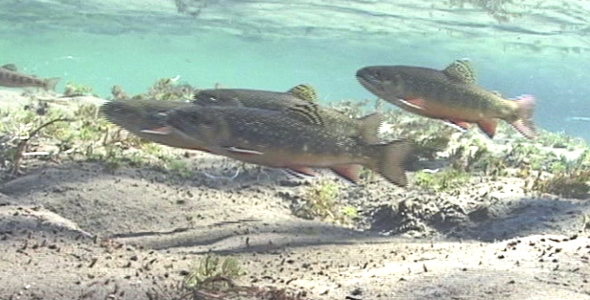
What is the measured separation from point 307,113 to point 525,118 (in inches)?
113

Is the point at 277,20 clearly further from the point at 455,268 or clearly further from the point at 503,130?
the point at 455,268

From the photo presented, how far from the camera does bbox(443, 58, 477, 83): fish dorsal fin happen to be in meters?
6.20

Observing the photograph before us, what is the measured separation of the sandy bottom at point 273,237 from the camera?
375cm

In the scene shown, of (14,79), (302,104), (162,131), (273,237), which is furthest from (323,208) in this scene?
(14,79)

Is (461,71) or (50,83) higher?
(461,71)

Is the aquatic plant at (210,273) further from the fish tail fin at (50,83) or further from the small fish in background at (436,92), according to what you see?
the fish tail fin at (50,83)

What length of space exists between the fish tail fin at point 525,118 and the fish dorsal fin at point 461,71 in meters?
0.62

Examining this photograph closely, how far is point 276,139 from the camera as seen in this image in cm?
484

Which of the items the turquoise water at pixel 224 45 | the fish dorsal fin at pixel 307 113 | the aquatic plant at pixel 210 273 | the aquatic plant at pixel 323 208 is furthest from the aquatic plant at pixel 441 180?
the turquoise water at pixel 224 45

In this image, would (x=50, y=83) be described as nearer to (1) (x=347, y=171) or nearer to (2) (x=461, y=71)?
(1) (x=347, y=171)

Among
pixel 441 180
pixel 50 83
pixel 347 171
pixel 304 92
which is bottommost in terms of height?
pixel 441 180

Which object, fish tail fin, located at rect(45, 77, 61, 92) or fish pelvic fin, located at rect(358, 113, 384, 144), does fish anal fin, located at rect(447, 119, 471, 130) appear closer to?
fish pelvic fin, located at rect(358, 113, 384, 144)

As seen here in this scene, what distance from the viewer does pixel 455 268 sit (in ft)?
13.6

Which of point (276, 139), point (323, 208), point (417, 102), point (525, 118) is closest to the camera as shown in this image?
point (276, 139)
